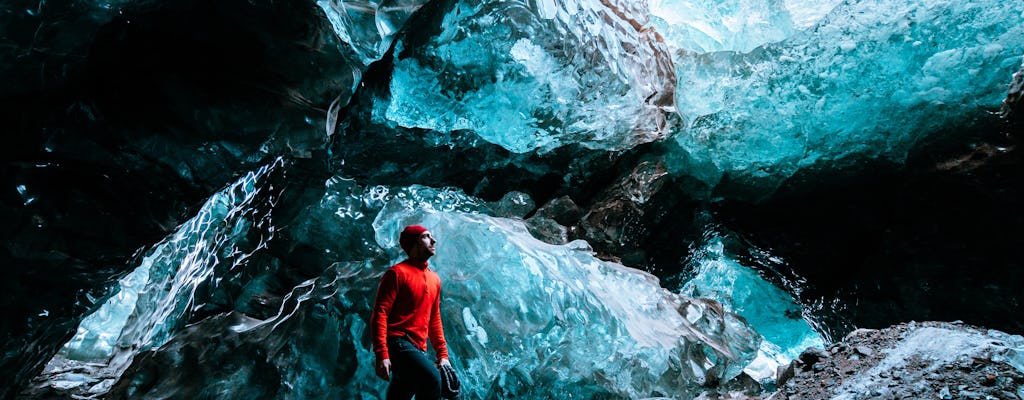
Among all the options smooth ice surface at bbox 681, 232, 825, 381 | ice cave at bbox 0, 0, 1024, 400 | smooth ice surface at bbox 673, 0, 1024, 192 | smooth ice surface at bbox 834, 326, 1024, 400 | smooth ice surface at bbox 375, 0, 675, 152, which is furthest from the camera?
smooth ice surface at bbox 681, 232, 825, 381

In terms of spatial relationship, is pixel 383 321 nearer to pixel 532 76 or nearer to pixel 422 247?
pixel 422 247

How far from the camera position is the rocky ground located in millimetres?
2529

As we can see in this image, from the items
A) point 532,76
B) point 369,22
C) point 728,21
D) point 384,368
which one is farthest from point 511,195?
point 384,368

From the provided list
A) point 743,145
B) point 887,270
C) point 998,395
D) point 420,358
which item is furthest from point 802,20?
point 420,358

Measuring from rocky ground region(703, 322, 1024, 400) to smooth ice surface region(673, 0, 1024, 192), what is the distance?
5.47 feet

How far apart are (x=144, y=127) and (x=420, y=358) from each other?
2.22 metres

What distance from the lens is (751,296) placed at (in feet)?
18.2

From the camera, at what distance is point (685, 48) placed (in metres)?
5.66

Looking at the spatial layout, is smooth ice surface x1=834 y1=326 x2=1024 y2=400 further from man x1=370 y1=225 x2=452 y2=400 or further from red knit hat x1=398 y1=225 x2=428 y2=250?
red knit hat x1=398 y1=225 x2=428 y2=250

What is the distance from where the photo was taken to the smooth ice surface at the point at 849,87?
4.01m

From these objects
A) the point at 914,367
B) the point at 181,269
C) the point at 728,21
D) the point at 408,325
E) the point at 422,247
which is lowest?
the point at 181,269

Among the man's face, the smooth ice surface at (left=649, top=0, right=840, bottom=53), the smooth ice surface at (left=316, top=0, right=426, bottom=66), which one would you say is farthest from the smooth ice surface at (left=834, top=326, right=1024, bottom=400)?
the smooth ice surface at (left=316, top=0, right=426, bottom=66)

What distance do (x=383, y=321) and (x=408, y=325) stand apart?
A: 0.14 metres

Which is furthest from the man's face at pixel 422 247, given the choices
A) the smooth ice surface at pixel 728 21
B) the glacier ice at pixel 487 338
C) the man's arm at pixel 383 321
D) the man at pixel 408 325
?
the smooth ice surface at pixel 728 21
